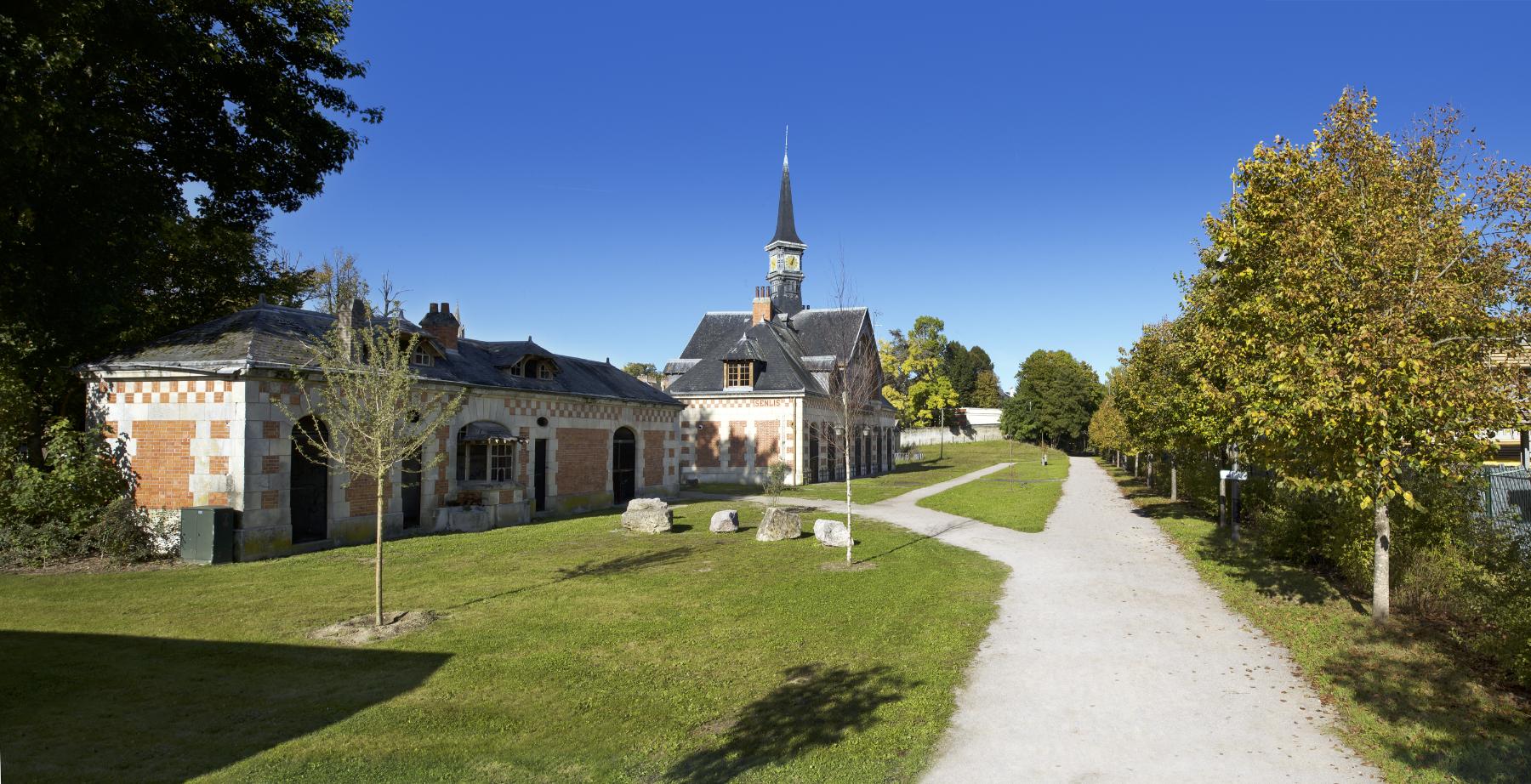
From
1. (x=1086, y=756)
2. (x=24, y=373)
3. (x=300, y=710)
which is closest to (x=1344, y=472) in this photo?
(x=1086, y=756)

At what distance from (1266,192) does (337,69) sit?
18719mm

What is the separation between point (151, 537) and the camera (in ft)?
48.7

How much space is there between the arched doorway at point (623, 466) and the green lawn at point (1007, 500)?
10.7 meters

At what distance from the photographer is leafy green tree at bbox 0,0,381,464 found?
11773 millimetres

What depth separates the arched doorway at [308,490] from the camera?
16719 millimetres

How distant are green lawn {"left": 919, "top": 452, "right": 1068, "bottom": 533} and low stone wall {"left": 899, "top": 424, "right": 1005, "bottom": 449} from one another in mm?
37174

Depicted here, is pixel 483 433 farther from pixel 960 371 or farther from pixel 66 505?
pixel 960 371

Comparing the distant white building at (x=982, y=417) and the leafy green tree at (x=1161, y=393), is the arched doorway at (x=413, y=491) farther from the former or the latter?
the distant white building at (x=982, y=417)

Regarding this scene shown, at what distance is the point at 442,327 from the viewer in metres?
21.6

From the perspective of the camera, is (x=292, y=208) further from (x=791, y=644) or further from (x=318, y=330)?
(x=791, y=644)

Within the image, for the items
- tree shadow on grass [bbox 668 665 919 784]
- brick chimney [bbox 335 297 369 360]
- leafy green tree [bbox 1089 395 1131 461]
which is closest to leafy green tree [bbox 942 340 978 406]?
leafy green tree [bbox 1089 395 1131 461]

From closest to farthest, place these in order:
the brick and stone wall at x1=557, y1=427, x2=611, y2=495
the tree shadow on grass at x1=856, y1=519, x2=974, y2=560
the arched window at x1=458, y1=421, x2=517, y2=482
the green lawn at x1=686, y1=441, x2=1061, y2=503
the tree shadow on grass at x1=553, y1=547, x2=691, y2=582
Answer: the tree shadow on grass at x1=553, y1=547, x2=691, y2=582, the tree shadow on grass at x1=856, y1=519, x2=974, y2=560, the arched window at x1=458, y1=421, x2=517, y2=482, the brick and stone wall at x1=557, y1=427, x2=611, y2=495, the green lawn at x1=686, y1=441, x2=1061, y2=503

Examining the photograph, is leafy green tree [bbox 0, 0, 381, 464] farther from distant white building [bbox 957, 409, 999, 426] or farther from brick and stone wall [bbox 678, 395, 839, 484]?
distant white building [bbox 957, 409, 999, 426]

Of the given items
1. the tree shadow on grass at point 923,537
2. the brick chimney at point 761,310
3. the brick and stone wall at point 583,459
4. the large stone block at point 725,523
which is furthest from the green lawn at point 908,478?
the brick chimney at point 761,310
